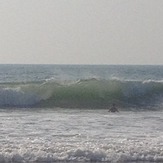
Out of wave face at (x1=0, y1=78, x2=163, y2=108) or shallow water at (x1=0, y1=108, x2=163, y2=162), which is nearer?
shallow water at (x1=0, y1=108, x2=163, y2=162)

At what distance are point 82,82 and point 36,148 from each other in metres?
21.7

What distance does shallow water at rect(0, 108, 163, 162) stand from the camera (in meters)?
12.2

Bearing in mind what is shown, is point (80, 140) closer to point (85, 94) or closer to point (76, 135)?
point (76, 135)

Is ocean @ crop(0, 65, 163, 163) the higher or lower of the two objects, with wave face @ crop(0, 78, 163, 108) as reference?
lower

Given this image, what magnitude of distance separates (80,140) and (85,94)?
17.7 metres

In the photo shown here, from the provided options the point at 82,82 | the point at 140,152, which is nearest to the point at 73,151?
the point at 140,152

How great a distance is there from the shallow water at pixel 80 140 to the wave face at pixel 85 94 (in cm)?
999

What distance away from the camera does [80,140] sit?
1432cm

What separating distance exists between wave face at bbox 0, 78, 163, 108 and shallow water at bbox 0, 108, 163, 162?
999cm

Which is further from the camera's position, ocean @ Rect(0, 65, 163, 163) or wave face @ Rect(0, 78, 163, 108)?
wave face @ Rect(0, 78, 163, 108)

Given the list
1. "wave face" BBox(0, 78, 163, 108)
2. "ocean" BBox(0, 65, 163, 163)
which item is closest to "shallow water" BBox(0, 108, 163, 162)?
"ocean" BBox(0, 65, 163, 163)

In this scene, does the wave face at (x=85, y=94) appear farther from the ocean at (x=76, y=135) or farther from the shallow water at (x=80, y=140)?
the shallow water at (x=80, y=140)

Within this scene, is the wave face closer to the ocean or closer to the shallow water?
the ocean

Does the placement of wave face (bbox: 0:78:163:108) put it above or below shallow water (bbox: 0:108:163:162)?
above
